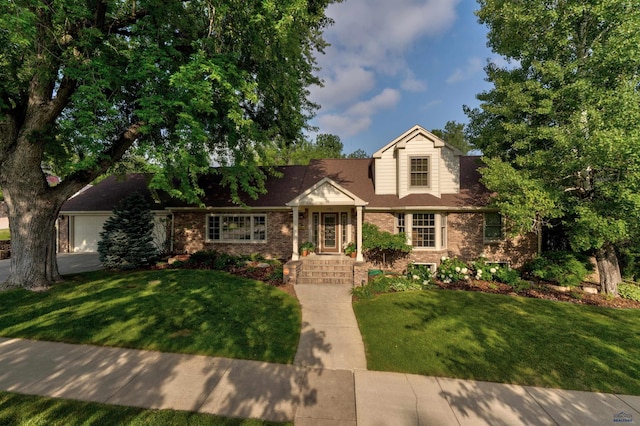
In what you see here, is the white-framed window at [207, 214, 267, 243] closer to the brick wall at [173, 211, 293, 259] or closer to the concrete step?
the brick wall at [173, 211, 293, 259]

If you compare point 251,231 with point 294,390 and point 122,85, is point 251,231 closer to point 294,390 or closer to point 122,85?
point 122,85

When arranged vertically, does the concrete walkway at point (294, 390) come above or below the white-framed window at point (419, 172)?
below

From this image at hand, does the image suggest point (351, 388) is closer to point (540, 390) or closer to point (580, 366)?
point (540, 390)

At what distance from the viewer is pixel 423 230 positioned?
12742mm

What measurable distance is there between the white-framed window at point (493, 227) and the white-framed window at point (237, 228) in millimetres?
11025

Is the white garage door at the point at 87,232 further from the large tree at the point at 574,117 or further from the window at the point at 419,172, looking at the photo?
the large tree at the point at 574,117

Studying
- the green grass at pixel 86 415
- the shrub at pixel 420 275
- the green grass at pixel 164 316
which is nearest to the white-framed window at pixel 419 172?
the shrub at pixel 420 275

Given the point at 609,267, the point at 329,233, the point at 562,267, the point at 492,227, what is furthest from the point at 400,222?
the point at 609,267

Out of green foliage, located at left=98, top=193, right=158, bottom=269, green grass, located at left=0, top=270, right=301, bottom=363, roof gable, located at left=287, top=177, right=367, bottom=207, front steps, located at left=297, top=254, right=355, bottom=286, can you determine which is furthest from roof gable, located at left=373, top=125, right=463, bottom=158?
green foliage, located at left=98, top=193, right=158, bottom=269

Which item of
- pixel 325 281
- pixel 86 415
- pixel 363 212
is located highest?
pixel 363 212

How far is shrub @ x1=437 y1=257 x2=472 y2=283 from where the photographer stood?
36.7 feet

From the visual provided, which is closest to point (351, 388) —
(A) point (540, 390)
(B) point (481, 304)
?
(A) point (540, 390)

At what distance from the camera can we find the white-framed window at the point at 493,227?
40.8ft

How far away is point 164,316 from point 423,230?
435 inches
